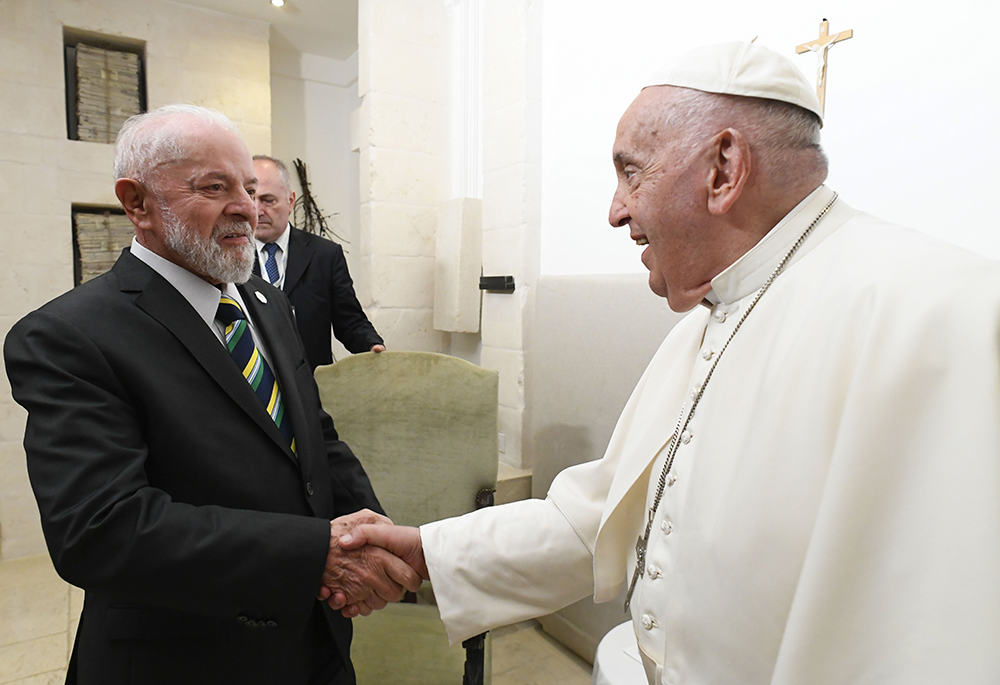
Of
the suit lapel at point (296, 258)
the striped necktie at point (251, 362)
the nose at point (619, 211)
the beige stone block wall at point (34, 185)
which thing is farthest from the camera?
the beige stone block wall at point (34, 185)

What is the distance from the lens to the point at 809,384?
2.97 feet

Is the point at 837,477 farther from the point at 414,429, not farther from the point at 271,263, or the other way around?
the point at 271,263

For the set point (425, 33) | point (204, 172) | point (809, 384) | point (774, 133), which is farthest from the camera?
point (425, 33)

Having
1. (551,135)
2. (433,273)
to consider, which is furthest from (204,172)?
(433,273)

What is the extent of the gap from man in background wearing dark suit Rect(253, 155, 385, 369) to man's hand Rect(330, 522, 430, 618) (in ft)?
6.05

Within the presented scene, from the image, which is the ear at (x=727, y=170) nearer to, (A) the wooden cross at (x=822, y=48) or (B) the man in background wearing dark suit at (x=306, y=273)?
(A) the wooden cross at (x=822, y=48)

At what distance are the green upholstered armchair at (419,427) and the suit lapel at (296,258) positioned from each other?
2.71 ft

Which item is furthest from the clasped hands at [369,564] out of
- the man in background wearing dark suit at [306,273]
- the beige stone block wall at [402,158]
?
the beige stone block wall at [402,158]

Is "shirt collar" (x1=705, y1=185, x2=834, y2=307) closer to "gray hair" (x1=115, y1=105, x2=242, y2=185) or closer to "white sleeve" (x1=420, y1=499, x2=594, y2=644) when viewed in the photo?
"white sleeve" (x1=420, y1=499, x2=594, y2=644)

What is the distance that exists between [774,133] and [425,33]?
3.39 m

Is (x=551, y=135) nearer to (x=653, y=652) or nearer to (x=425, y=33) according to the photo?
(x=425, y=33)

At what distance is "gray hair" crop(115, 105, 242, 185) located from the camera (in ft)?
4.43

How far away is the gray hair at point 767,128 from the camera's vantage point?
40.8 inches

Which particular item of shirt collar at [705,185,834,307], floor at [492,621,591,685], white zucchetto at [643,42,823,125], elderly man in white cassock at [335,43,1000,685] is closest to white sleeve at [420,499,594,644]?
elderly man in white cassock at [335,43,1000,685]
